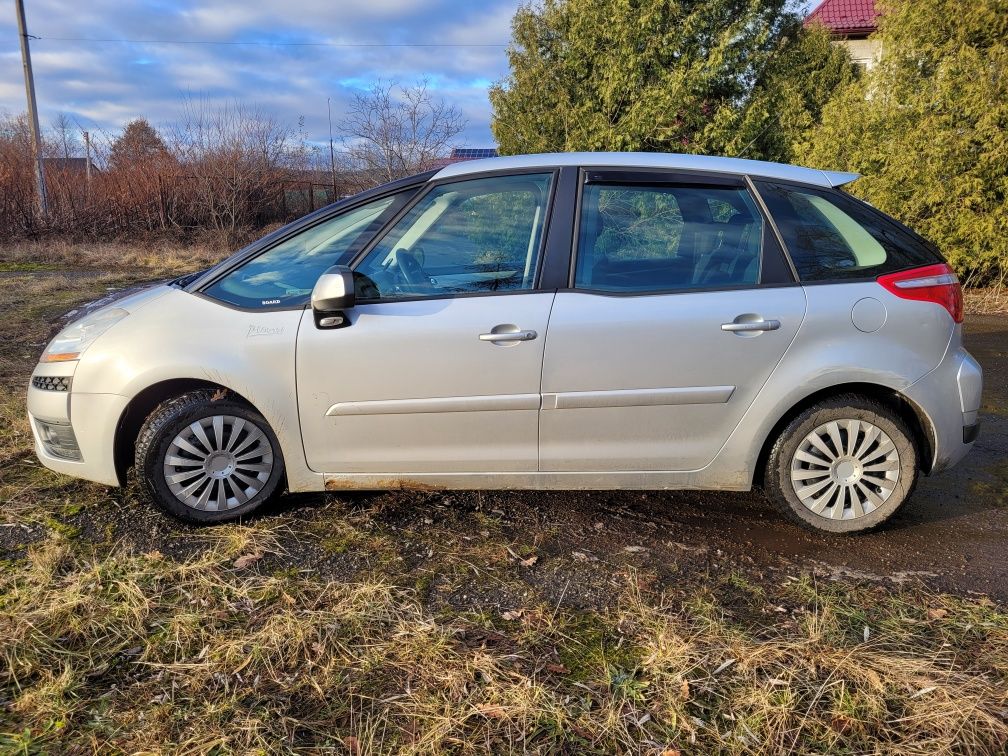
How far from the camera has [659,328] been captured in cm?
305

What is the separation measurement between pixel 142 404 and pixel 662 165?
2.66m

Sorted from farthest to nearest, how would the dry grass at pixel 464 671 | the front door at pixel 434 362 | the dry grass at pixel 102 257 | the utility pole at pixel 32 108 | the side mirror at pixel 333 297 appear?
the utility pole at pixel 32 108
the dry grass at pixel 102 257
the front door at pixel 434 362
the side mirror at pixel 333 297
the dry grass at pixel 464 671

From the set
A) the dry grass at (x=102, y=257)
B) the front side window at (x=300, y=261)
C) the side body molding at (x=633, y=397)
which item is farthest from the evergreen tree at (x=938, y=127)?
the dry grass at (x=102, y=257)

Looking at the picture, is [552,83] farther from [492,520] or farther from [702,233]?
[492,520]

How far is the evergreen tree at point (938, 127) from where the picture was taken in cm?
841

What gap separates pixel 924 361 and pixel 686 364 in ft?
3.53

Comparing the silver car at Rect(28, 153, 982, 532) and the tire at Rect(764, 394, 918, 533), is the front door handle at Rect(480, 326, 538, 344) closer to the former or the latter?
the silver car at Rect(28, 153, 982, 532)

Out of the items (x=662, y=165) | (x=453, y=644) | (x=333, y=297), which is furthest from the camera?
(x=662, y=165)

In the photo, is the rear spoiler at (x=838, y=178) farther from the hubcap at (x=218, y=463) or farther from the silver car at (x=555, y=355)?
the hubcap at (x=218, y=463)

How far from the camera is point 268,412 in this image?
3.15 metres

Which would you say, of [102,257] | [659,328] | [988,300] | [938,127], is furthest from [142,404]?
[102,257]

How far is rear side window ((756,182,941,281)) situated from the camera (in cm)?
317

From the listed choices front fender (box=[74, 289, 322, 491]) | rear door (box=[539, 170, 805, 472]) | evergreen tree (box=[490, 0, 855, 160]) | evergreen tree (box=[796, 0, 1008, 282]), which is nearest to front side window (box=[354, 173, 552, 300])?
rear door (box=[539, 170, 805, 472])

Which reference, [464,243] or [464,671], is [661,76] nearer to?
[464,243]
